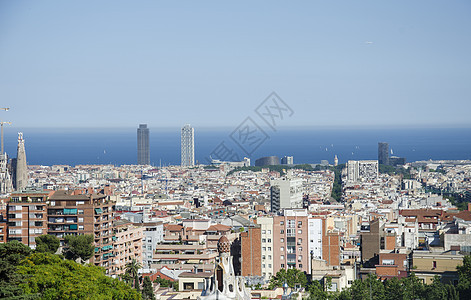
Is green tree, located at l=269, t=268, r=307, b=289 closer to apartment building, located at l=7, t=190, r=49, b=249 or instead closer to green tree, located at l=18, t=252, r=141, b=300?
green tree, located at l=18, t=252, r=141, b=300

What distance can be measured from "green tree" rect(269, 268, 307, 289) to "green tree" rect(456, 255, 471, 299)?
4585 millimetres

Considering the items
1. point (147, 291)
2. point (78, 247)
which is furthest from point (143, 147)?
point (147, 291)

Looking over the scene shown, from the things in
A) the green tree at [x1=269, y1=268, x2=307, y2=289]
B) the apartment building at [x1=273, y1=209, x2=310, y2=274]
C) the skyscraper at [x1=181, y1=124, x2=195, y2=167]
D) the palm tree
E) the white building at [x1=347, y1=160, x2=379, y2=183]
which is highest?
the skyscraper at [x1=181, y1=124, x2=195, y2=167]

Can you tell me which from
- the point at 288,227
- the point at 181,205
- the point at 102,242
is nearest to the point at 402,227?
the point at 288,227

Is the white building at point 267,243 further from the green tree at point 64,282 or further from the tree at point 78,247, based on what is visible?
the green tree at point 64,282

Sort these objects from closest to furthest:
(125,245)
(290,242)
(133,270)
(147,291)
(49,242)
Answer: (147,291)
(133,270)
(49,242)
(290,242)
(125,245)

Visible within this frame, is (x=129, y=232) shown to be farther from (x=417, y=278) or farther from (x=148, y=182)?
(x=148, y=182)

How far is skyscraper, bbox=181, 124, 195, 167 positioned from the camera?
147000 mm

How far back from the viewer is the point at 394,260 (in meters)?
29.7

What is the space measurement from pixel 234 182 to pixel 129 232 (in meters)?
59.9

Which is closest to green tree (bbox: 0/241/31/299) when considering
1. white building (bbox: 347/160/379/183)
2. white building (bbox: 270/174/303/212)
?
white building (bbox: 270/174/303/212)

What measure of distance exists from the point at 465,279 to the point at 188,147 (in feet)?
402

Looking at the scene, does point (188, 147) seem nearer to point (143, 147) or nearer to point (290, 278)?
point (143, 147)

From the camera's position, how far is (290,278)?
29.2 metres
